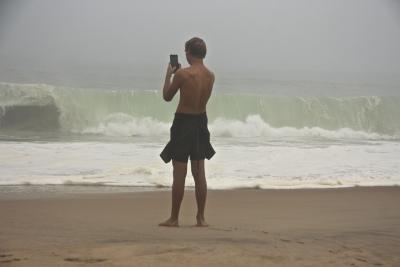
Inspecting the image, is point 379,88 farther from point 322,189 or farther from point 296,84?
point 322,189

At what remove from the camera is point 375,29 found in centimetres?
1380

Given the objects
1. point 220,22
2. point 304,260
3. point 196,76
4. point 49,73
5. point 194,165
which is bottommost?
point 304,260

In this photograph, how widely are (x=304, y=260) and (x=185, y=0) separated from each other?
32.2 ft

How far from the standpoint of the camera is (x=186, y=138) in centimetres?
301

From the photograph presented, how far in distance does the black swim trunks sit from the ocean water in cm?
217

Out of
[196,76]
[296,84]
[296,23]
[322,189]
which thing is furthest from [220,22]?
[196,76]

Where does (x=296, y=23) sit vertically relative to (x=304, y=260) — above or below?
above

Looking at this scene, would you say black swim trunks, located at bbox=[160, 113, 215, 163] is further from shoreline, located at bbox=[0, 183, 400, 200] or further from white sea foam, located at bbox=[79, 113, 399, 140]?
white sea foam, located at bbox=[79, 113, 399, 140]

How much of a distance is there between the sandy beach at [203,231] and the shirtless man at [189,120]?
246mm

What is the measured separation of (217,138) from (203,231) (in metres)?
6.26

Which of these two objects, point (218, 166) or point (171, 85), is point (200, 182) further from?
point (218, 166)

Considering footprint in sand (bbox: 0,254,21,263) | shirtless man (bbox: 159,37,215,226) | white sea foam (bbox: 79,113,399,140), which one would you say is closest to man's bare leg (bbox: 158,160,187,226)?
shirtless man (bbox: 159,37,215,226)

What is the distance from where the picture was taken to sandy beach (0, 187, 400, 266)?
7.49 ft

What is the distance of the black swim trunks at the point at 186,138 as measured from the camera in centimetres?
301
